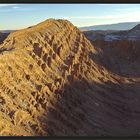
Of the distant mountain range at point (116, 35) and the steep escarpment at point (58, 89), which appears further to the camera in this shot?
the distant mountain range at point (116, 35)

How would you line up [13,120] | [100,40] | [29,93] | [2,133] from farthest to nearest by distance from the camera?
[100,40] < [29,93] < [13,120] < [2,133]

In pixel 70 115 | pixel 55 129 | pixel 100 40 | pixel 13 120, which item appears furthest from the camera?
pixel 100 40

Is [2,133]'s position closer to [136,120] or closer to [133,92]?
[136,120]

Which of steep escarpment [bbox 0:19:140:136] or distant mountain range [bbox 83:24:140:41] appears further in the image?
distant mountain range [bbox 83:24:140:41]

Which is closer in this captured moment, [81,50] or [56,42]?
[56,42]

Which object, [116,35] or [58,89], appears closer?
[58,89]

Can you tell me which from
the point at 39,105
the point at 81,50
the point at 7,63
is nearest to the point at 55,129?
the point at 39,105

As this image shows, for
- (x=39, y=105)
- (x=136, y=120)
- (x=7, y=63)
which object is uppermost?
(x=7, y=63)

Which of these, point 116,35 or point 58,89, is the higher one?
point 116,35
